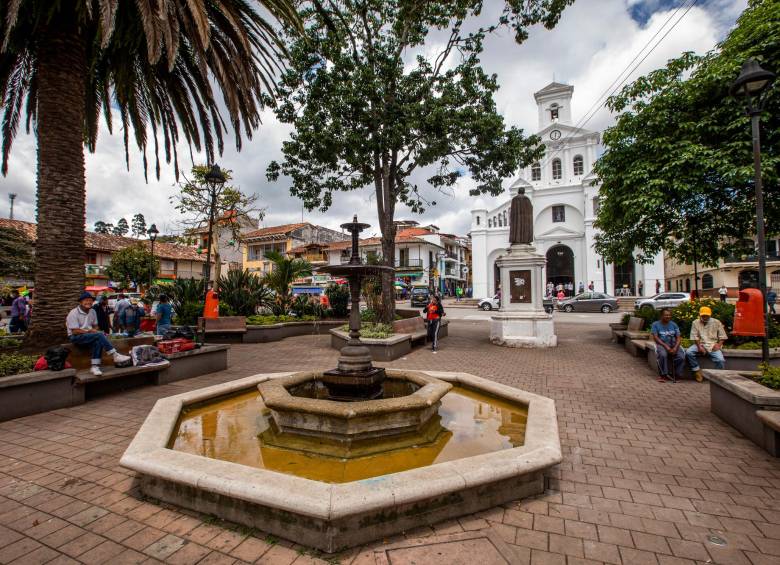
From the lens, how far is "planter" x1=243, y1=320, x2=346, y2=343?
13031mm

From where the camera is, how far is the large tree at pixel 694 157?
29.5 feet

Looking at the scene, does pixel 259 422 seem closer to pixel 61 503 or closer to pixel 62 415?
pixel 61 503

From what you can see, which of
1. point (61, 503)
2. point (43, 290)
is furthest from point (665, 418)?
point (43, 290)

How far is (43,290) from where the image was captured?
246 inches

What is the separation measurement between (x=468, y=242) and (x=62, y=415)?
2704 inches

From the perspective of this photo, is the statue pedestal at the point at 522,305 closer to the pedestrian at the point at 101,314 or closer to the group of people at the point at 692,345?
the group of people at the point at 692,345

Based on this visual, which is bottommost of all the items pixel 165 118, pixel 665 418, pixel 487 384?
pixel 665 418

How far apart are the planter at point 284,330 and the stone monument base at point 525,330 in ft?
21.8

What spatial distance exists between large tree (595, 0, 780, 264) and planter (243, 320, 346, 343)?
11.0m

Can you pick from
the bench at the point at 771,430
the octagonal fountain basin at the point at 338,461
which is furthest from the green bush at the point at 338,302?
the bench at the point at 771,430

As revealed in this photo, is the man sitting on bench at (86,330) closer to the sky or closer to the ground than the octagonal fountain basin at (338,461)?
closer to the sky

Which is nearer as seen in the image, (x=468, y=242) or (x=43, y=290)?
(x=43, y=290)

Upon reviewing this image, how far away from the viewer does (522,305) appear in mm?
12312

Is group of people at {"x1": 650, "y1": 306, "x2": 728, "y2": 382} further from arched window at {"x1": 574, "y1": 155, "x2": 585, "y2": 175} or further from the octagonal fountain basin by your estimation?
arched window at {"x1": 574, "y1": 155, "x2": 585, "y2": 175}
